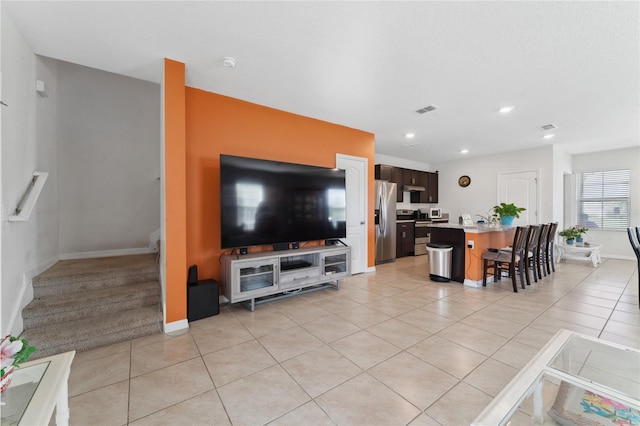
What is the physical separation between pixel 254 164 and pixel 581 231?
7.18 m

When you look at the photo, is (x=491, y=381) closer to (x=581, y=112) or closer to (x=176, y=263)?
(x=176, y=263)

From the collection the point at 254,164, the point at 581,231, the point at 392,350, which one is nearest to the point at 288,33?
the point at 254,164

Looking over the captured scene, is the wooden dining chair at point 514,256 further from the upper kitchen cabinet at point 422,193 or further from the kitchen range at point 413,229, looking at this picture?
the upper kitchen cabinet at point 422,193

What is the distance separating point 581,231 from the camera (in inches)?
225

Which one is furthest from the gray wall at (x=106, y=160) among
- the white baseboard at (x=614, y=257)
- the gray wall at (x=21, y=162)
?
the white baseboard at (x=614, y=257)

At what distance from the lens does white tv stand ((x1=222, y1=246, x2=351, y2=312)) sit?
2.95 meters

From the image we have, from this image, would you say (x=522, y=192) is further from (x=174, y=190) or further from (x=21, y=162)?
(x=21, y=162)

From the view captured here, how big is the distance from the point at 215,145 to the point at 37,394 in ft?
8.93

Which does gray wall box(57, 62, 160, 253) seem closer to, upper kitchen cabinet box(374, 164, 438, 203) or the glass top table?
the glass top table

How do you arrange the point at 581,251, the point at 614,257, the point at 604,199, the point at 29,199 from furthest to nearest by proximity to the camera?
1. the point at 604,199
2. the point at 614,257
3. the point at 581,251
4. the point at 29,199

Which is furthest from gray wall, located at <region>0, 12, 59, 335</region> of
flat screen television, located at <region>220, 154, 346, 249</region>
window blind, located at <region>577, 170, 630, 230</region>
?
window blind, located at <region>577, 170, 630, 230</region>

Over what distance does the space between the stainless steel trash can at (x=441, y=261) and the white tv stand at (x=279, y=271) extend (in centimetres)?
157

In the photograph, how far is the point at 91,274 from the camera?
9.31ft

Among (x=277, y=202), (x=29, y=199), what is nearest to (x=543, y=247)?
(x=277, y=202)
